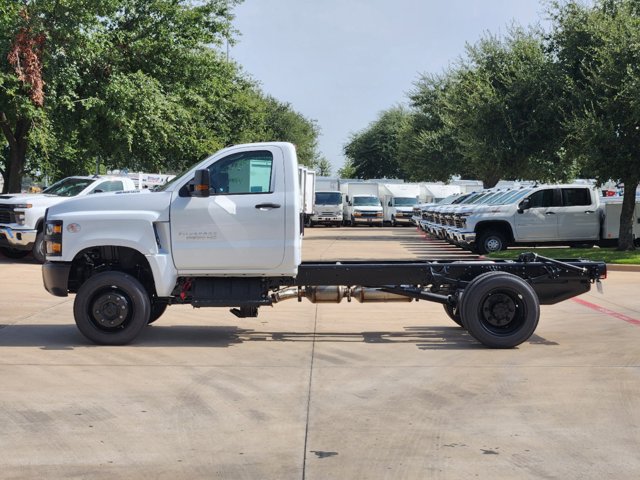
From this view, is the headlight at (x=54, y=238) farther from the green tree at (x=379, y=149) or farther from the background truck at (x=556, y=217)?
the green tree at (x=379, y=149)

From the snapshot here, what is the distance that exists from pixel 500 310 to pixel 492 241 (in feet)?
50.2

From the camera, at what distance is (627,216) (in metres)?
24.3

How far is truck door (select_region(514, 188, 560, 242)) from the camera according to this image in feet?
81.8

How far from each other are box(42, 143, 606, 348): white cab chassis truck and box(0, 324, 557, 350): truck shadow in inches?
17.4

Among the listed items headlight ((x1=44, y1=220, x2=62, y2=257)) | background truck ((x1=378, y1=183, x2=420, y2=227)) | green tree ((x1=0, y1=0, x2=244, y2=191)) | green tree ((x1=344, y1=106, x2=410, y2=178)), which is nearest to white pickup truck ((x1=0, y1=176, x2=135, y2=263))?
green tree ((x1=0, y1=0, x2=244, y2=191))

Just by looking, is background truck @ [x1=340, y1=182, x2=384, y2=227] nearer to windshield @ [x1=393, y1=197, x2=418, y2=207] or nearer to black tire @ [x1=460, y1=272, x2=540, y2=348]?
windshield @ [x1=393, y1=197, x2=418, y2=207]

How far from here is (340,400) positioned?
7840 millimetres

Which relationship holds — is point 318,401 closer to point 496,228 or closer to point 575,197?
point 496,228

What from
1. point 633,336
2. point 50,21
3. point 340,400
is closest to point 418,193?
point 50,21

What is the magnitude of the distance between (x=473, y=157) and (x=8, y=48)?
58.4 ft

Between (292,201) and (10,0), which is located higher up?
(10,0)

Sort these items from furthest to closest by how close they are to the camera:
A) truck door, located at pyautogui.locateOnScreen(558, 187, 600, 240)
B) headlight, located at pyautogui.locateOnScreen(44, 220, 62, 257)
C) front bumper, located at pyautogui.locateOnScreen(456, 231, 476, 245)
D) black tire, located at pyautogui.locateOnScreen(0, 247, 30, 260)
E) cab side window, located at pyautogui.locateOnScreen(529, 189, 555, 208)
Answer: front bumper, located at pyautogui.locateOnScreen(456, 231, 476, 245), cab side window, located at pyautogui.locateOnScreen(529, 189, 555, 208), truck door, located at pyautogui.locateOnScreen(558, 187, 600, 240), black tire, located at pyautogui.locateOnScreen(0, 247, 30, 260), headlight, located at pyautogui.locateOnScreen(44, 220, 62, 257)

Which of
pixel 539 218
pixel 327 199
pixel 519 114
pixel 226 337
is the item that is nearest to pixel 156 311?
pixel 226 337

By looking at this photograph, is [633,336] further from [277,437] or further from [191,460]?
[191,460]
